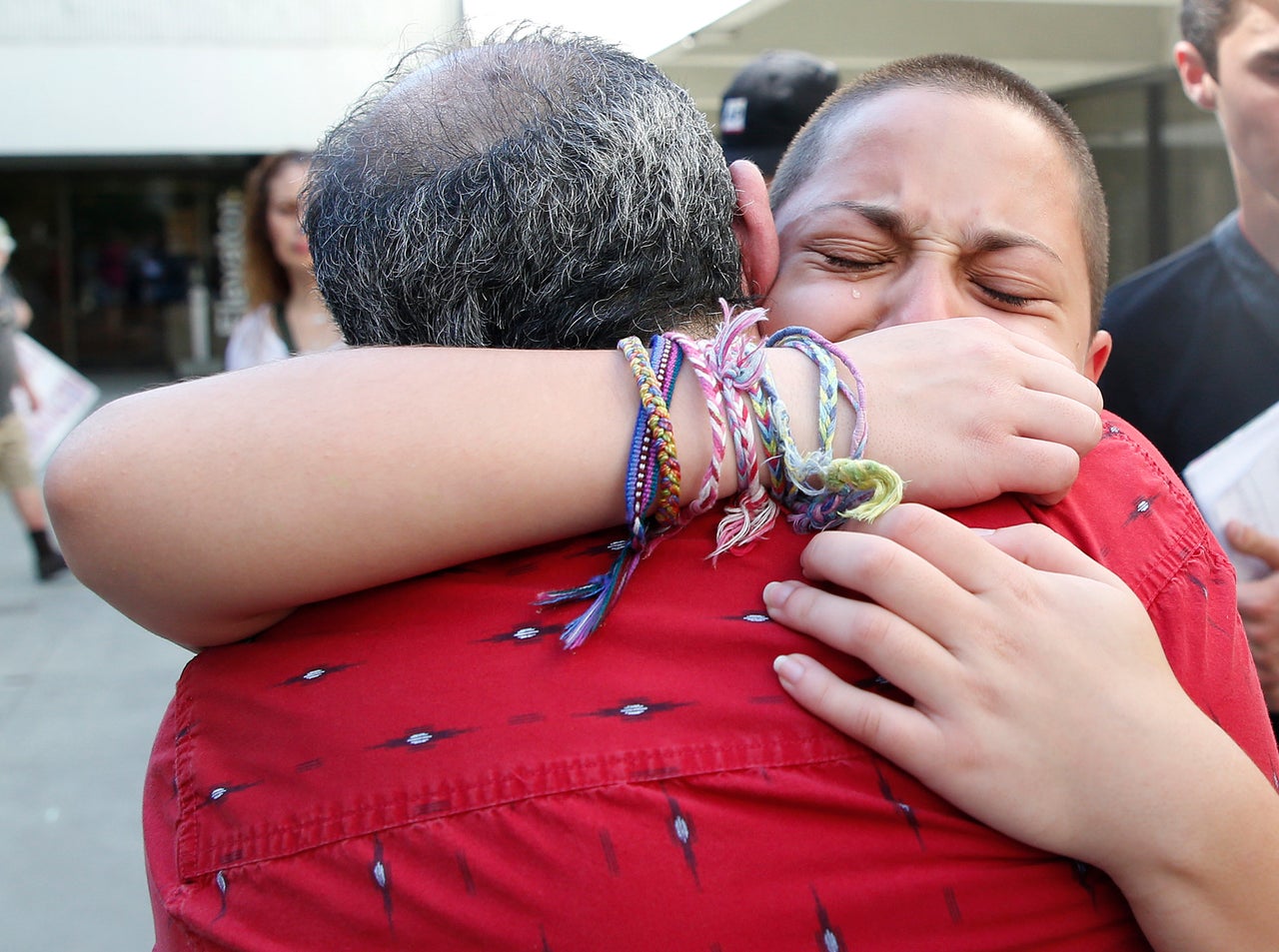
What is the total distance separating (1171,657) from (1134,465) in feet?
0.71

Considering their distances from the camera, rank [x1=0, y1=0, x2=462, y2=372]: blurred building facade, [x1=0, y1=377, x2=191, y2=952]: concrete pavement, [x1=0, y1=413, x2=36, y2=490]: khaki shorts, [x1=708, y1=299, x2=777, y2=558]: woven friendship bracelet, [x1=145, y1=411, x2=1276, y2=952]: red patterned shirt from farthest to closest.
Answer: [x1=0, y1=0, x2=462, y2=372]: blurred building facade
[x1=0, y1=413, x2=36, y2=490]: khaki shorts
[x1=0, y1=377, x2=191, y2=952]: concrete pavement
[x1=708, y1=299, x2=777, y2=558]: woven friendship bracelet
[x1=145, y1=411, x2=1276, y2=952]: red patterned shirt

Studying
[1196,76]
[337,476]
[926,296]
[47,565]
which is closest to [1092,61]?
[1196,76]

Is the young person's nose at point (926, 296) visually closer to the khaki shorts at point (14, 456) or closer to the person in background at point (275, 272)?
the person in background at point (275, 272)

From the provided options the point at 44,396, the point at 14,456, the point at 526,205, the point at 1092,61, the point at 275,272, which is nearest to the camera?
the point at 526,205

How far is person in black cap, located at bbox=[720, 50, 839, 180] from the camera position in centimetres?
358

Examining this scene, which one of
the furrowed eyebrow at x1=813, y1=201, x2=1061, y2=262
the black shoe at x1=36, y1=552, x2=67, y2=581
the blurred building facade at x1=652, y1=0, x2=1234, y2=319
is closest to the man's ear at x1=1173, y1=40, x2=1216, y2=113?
the furrowed eyebrow at x1=813, y1=201, x2=1061, y2=262

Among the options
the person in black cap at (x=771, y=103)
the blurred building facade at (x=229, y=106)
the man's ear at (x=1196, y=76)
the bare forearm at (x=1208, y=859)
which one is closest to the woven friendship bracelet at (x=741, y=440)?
the bare forearm at (x=1208, y=859)

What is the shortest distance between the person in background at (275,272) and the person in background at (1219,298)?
332 cm

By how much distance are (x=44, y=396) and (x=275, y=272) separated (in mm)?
3100

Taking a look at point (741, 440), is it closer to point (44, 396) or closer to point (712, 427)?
point (712, 427)

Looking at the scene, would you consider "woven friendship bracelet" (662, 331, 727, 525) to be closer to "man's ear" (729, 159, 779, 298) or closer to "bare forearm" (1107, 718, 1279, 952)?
"man's ear" (729, 159, 779, 298)

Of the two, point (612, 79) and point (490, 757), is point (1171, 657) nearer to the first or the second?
point (490, 757)

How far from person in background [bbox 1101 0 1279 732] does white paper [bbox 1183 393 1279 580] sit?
305mm

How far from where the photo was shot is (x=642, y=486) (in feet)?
A: 3.12
